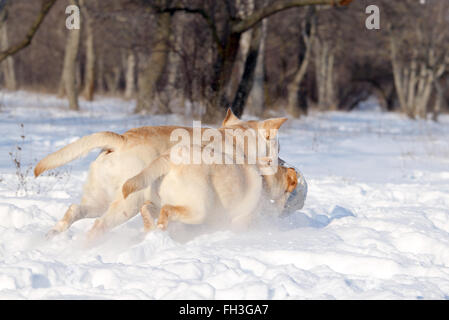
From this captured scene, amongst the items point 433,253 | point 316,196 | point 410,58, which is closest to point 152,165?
point 433,253

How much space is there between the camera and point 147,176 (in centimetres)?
354

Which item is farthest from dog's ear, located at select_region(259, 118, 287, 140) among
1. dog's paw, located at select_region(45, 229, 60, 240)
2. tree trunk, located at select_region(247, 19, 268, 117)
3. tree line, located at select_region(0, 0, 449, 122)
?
tree trunk, located at select_region(247, 19, 268, 117)

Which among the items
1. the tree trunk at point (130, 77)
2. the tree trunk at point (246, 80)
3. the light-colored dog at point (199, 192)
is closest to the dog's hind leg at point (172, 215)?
the light-colored dog at point (199, 192)

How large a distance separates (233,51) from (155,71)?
209 inches

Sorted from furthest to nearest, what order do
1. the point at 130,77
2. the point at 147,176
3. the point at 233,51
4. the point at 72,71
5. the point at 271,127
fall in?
1. the point at 130,77
2. the point at 72,71
3. the point at 233,51
4. the point at 271,127
5. the point at 147,176

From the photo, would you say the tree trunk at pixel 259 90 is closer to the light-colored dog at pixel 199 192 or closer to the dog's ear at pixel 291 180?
the dog's ear at pixel 291 180

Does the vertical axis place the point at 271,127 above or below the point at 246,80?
below

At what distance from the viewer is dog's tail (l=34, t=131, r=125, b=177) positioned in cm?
376

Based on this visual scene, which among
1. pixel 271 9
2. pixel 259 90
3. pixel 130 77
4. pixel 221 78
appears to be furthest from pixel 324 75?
pixel 271 9

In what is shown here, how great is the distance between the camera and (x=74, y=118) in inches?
491

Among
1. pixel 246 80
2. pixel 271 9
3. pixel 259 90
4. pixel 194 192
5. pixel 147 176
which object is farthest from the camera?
pixel 259 90

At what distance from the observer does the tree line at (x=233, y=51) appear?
11945mm

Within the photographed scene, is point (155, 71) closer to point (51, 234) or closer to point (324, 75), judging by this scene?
point (51, 234)
